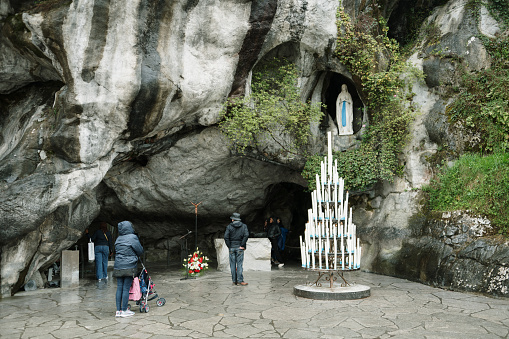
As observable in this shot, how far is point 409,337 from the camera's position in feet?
16.6

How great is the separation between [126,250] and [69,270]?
184 inches

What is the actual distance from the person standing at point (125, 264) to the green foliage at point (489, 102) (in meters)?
7.94

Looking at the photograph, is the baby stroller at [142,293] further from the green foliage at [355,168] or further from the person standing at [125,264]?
the green foliage at [355,168]

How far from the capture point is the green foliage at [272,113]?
10.8 m

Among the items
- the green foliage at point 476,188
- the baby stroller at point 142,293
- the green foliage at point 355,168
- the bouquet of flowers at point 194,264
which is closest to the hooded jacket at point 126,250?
the baby stroller at point 142,293

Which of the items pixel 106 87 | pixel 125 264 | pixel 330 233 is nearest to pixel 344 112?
pixel 330 233

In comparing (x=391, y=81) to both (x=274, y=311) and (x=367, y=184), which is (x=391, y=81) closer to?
(x=367, y=184)

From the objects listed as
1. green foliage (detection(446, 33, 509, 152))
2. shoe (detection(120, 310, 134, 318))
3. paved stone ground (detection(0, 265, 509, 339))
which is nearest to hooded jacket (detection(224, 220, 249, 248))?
paved stone ground (detection(0, 265, 509, 339))

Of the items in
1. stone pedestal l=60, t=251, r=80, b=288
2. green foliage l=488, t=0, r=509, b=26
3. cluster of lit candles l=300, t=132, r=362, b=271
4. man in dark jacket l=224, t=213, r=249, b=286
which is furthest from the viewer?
green foliage l=488, t=0, r=509, b=26

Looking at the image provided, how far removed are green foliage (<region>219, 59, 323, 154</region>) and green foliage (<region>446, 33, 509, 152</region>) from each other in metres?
3.46

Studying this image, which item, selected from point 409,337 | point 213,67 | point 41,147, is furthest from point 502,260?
point 41,147

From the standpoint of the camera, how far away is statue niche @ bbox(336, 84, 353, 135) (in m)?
12.6

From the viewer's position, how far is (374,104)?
1162 centimetres

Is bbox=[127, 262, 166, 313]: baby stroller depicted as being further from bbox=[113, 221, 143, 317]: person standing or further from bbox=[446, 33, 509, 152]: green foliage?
bbox=[446, 33, 509, 152]: green foliage
